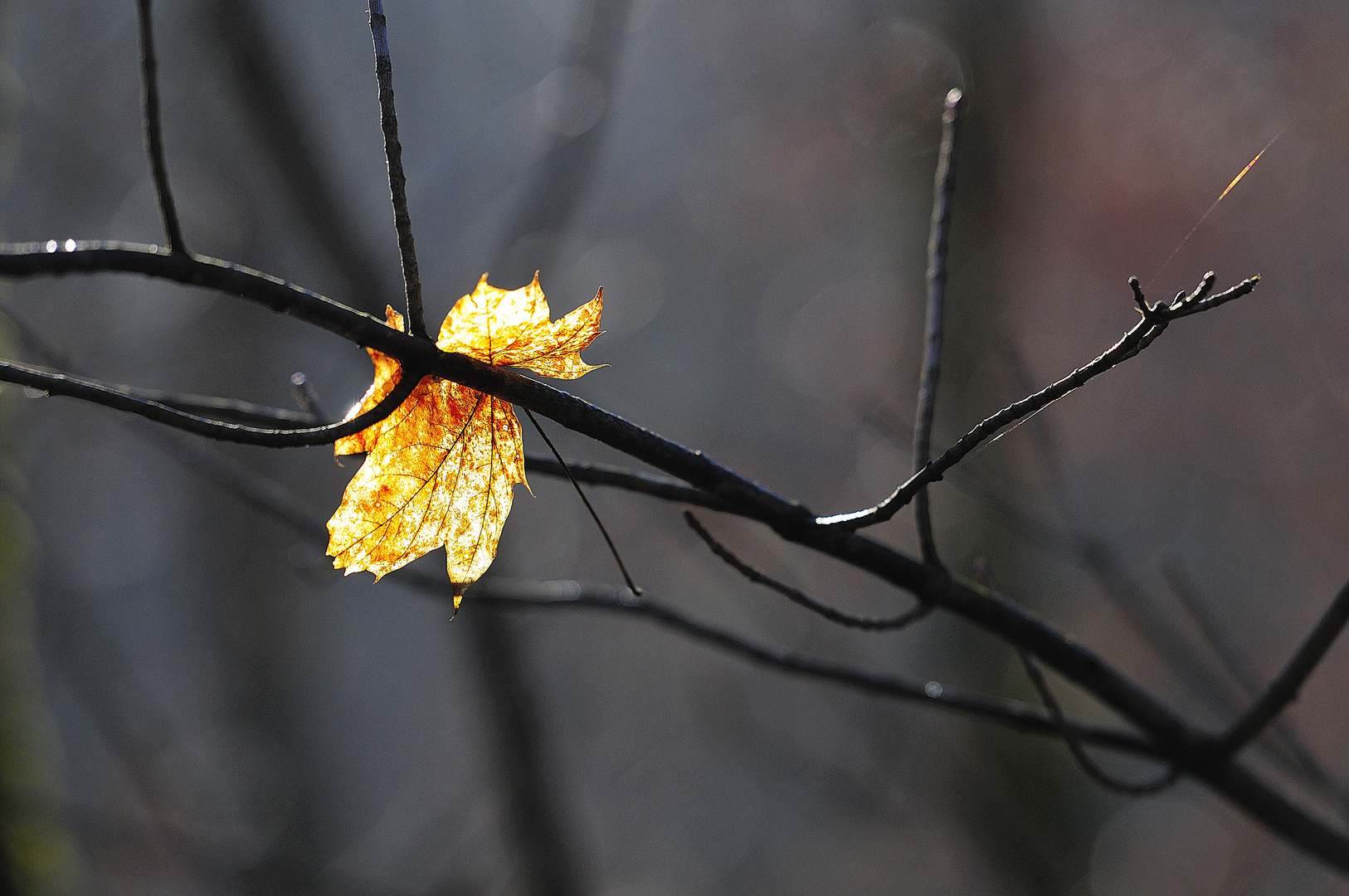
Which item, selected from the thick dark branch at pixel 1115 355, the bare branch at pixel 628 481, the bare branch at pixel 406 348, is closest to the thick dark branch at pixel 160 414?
the bare branch at pixel 406 348

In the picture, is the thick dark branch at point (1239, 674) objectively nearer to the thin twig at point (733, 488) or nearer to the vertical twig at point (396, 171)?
the thin twig at point (733, 488)

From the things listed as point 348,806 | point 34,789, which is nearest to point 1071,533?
point 34,789

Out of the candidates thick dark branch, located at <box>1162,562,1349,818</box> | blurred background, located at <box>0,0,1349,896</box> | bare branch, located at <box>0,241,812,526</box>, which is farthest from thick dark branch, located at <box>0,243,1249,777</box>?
blurred background, located at <box>0,0,1349,896</box>

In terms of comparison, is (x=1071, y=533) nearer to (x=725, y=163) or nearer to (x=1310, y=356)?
(x=1310, y=356)

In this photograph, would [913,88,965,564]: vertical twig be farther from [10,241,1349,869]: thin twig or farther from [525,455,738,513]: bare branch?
[525,455,738,513]: bare branch

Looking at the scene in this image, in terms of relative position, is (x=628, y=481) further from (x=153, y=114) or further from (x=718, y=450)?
(x=718, y=450)
